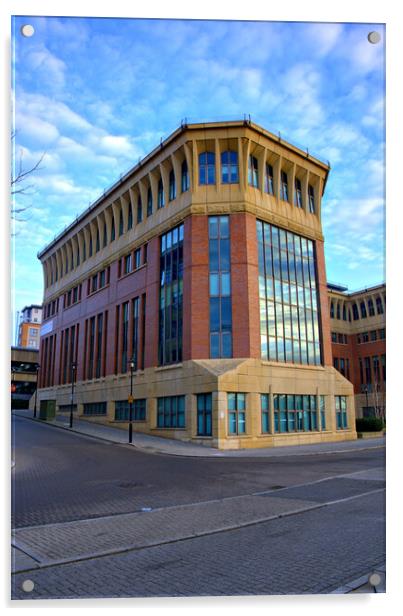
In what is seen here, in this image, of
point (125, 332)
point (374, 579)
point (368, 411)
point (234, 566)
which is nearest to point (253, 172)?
point (125, 332)

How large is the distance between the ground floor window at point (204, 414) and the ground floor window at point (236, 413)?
1359 mm

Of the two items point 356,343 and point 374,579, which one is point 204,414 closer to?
point 374,579

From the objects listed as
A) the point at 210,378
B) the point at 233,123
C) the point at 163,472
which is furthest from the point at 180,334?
the point at 163,472

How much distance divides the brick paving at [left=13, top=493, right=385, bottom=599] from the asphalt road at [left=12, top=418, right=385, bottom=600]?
0.05 feet

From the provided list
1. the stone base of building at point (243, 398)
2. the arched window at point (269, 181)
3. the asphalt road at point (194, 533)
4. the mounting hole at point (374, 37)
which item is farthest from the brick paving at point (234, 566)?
the arched window at point (269, 181)

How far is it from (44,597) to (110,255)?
45844 millimetres

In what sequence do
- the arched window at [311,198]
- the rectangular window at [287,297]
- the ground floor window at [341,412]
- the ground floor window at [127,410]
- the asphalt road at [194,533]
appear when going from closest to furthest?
the asphalt road at [194,533]
the rectangular window at [287,297]
the ground floor window at [127,410]
the ground floor window at [341,412]
the arched window at [311,198]

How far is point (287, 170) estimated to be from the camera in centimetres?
3931

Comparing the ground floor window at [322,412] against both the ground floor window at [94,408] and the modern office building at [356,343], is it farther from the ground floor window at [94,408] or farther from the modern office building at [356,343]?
the ground floor window at [94,408]

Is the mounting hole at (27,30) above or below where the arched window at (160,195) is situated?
below

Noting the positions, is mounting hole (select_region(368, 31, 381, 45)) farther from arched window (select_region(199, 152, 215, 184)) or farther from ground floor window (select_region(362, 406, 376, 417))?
ground floor window (select_region(362, 406, 376, 417))

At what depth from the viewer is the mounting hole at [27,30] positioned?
4926mm

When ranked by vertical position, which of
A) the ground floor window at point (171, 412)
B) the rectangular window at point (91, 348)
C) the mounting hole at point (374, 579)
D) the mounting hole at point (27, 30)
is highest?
the mounting hole at point (27, 30)

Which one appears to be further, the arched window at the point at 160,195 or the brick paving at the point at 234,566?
the arched window at the point at 160,195
